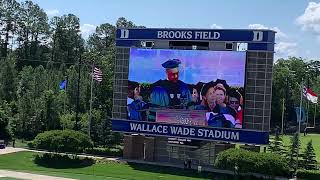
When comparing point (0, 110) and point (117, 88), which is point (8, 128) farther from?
point (117, 88)

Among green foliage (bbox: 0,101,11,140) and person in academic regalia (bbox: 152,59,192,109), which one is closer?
person in academic regalia (bbox: 152,59,192,109)

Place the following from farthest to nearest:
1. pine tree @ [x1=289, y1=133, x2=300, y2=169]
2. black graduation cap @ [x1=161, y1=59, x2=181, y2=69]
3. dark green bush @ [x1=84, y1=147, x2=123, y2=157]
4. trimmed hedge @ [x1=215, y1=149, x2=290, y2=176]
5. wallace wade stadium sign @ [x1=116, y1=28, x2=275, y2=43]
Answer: dark green bush @ [x1=84, y1=147, x2=123, y2=157], black graduation cap @ [x1=161, y1=59, x2=181, y2=69], pine tree @ [x1=289, y1=133, x2=300, y2=169], wallace wade stadium sign @ [x1=116, y1=28, x2=275, y2=43], trimmed hedge @ [x1=215, y1=149, x2=290, y2=176]

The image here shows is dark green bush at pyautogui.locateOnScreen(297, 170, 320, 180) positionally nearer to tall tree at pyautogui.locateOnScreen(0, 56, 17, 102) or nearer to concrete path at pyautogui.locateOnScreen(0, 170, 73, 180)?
concrete path at pyautogui.locateOnScreen(0, 170, 73, 180)

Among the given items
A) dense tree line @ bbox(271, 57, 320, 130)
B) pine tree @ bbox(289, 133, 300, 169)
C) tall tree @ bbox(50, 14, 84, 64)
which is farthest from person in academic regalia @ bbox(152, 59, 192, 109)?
tall tree @ bbox(50, 14, 84, 64)

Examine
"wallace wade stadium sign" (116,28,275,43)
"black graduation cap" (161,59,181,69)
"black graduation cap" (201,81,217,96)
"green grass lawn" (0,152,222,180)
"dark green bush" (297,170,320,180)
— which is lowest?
"green grass lawn" (0,152,222,180)

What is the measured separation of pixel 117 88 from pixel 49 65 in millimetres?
Answer: 56082

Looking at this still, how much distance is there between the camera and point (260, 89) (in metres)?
60.1

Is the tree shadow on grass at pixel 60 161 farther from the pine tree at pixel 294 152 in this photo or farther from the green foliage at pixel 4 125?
the pine tree at pixel 294 152

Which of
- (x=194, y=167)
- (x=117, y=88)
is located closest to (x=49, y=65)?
(x=117, y=88)

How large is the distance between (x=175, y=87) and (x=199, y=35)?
20.9 feet

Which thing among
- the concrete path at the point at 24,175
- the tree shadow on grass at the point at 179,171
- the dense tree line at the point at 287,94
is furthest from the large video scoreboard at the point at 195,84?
the dense tree line at the point at 287,94

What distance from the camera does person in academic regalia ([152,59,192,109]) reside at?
206ft

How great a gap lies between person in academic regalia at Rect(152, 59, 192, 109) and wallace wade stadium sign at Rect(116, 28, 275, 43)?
3.17m

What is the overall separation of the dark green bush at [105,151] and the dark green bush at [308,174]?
22.0 m
